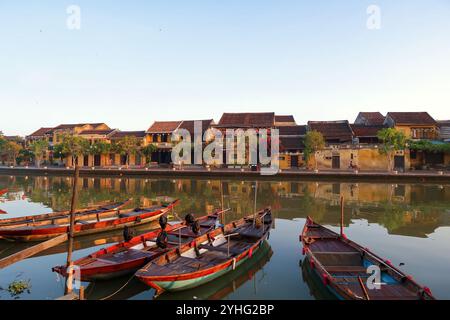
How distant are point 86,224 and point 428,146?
4141 centimetres

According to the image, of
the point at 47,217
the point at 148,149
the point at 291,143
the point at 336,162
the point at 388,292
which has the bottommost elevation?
the point at 388,292

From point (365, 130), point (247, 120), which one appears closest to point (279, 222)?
point (247, 120)

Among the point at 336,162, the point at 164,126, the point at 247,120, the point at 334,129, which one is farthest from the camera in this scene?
the point at 164,126

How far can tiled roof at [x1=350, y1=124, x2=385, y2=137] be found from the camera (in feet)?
144

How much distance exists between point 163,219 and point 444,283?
10.3 meters

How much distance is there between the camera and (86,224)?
15.1 meters

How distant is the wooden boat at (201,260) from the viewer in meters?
8.41

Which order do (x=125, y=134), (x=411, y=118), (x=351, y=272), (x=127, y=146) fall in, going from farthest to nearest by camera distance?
(x=125, y=134) < (x=127, y=146) < (x=411, y=118) < (x=351, y=272)

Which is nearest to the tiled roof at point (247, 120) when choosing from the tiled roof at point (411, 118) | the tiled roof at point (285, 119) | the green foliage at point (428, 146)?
the tiled roof at point (285, 119)

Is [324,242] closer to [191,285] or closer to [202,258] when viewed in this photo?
[202,258]

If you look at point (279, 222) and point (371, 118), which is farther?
point (371, 118)

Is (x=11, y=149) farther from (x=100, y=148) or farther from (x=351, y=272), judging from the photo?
(x=351, y=272)

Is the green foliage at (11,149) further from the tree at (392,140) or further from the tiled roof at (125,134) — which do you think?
the tree at (392,140)
